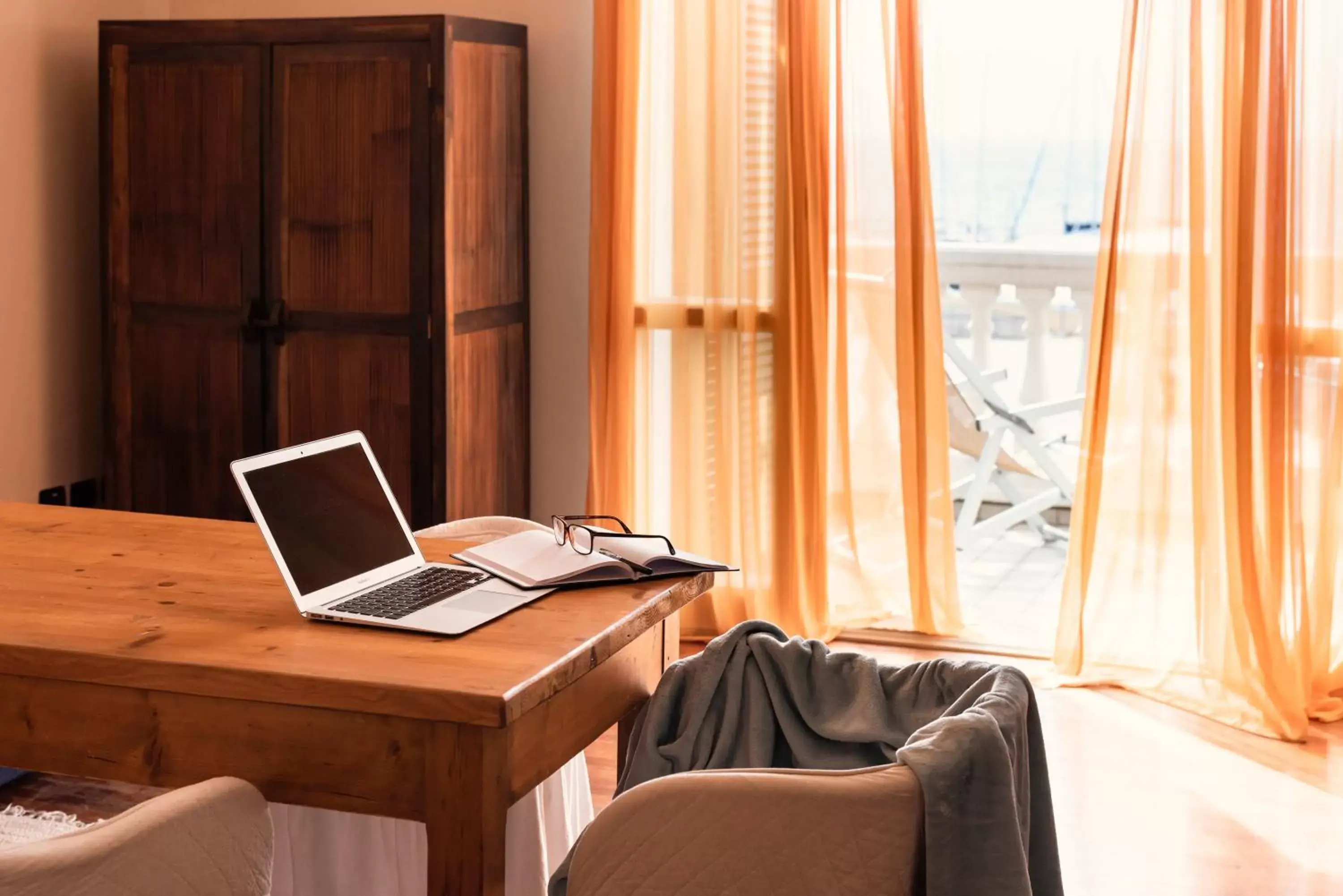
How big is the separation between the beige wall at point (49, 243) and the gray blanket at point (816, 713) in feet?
9.31

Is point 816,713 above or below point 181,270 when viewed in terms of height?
below

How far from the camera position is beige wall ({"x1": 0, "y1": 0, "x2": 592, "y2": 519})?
405 cm

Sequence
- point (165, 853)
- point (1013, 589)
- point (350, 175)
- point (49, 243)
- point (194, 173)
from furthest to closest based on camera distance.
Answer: point (1013, 589) < point (49, 243) < point (194, 173) < point (350, 175) < point (165, 853)

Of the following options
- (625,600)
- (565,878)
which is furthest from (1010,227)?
(565,878)

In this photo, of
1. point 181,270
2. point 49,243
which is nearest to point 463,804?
point 181,270

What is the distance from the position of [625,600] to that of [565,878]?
0.37 metres

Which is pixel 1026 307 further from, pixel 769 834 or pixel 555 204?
pixel 769 834

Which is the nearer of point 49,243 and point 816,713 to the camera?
point 816,713

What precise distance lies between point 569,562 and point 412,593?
0.24 m

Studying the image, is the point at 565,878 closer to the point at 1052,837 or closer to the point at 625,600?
the point at 625,600

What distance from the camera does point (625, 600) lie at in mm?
1943

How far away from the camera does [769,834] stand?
59.2 inches

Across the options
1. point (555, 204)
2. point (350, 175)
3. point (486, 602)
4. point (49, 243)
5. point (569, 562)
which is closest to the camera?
point (486, 602)

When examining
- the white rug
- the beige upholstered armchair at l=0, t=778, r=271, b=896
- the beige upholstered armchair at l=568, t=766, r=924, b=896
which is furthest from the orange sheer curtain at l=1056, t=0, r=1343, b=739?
the beige upholstered armchair at l=0, t=778, r=271, b=896
